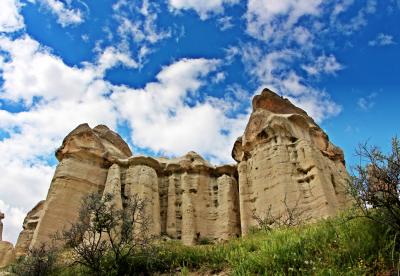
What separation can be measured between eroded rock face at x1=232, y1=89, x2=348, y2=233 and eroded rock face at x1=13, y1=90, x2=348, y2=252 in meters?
0.06

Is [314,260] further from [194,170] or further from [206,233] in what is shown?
[194,170]

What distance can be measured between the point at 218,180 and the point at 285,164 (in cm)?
754

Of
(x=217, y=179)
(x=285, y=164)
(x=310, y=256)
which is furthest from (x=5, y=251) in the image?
(x=310, y=256)

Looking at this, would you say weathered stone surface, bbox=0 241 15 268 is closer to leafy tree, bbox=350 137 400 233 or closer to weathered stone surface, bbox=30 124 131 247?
weathered stone surface, bbox=30 124 131 247

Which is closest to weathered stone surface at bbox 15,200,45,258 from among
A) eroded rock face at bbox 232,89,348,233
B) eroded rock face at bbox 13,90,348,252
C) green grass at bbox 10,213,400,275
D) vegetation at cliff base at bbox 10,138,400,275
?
eroded rock face at bbox 13,90,348,252

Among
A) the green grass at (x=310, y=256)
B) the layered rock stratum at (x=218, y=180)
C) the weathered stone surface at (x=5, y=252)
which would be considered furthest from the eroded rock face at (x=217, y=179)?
the green grass at (x=310, y=256)

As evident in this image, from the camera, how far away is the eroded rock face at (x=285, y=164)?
23625 millimetres

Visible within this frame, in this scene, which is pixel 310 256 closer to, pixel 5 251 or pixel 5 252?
pixel 5 252

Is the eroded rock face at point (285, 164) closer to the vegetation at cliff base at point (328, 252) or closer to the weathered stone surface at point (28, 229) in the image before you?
the vegetation at cliff base at point (328, 252)

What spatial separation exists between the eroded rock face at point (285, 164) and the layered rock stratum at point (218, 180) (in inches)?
2.4

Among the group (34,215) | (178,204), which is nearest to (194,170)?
(178,204)

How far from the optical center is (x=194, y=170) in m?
32.5

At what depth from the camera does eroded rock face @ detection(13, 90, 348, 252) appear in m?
24.8

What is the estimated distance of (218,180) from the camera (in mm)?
31750
